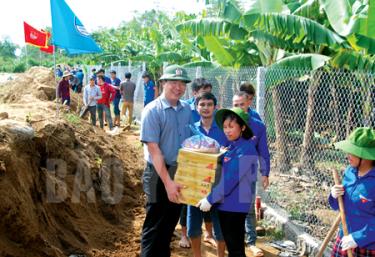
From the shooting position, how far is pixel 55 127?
227 inches

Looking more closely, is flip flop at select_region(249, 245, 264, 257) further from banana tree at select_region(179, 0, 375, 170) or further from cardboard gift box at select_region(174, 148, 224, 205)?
banana tree at select_region(179, 0, 375, 170)

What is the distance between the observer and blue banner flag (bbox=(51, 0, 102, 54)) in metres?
9.11

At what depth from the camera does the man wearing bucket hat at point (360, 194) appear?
3.05 m

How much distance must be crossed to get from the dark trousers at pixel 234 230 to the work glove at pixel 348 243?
2.84 ft

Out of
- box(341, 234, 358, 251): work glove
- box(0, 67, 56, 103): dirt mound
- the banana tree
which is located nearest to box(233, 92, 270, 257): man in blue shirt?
box(341, 234, 358, 251): work glove

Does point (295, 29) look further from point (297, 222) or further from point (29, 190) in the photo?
point (29, 190)

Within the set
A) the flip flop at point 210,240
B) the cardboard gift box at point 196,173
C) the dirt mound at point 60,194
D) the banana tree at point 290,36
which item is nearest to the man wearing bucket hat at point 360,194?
the cardboard gift box at point 196,173

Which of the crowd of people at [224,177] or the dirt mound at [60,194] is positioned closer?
the crowd of people at [224,177]

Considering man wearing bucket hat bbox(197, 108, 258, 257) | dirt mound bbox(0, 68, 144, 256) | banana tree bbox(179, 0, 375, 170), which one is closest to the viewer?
man wearing bucket hat bbox(197, 108, 258, 257)

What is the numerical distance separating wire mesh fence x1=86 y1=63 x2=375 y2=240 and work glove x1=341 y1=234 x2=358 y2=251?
6.82ft

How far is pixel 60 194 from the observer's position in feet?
17.1

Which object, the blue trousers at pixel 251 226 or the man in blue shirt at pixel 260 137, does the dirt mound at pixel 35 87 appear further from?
the man in blue shirt at pixel 260 137

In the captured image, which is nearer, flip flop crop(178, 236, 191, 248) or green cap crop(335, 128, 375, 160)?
green cap crop(335, 128, 375, 160)

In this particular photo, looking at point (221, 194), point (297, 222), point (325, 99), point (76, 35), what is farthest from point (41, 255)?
point (76, 35)
